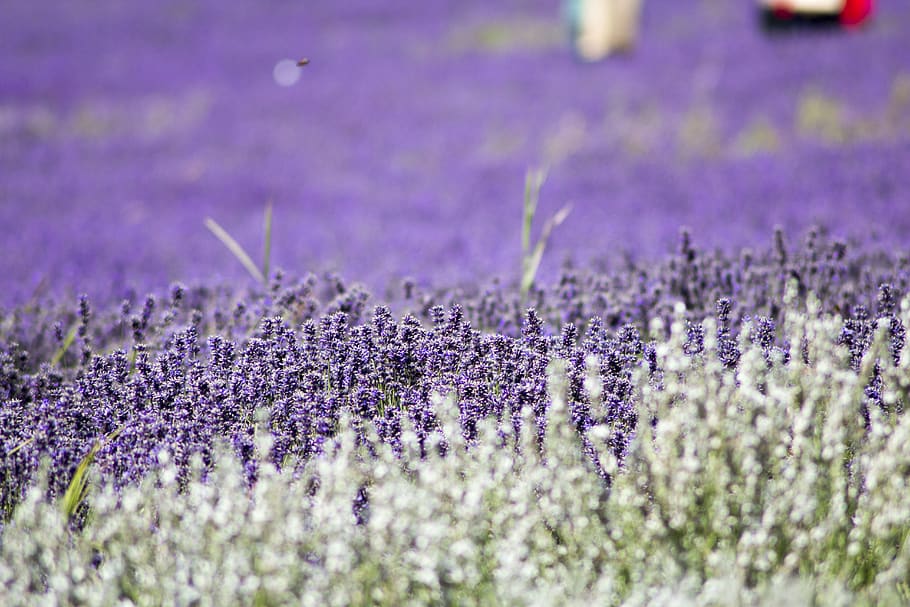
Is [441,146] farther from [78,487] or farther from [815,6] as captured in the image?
[78,487]

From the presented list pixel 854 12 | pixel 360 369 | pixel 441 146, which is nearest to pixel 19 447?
pixel 360 369

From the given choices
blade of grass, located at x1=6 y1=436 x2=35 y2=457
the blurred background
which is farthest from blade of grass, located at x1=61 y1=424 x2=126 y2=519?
the blurred background

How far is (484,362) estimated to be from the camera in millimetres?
2799

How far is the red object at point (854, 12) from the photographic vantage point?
396 inches

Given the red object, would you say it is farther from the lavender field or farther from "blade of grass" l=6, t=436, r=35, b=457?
"blade of grass" l=6, t=436, r=35, b=457

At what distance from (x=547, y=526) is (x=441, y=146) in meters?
6.19

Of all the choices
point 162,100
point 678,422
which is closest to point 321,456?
point 678,422

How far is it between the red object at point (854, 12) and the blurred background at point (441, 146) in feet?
0.96

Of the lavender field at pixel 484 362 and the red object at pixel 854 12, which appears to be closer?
the lavender field at pixel 484 362

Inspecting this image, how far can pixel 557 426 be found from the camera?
240cm

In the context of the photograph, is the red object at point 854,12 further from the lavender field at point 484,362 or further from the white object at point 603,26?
the white object at point 603,26

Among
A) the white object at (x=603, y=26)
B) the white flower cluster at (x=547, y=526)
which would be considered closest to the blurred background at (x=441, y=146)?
the white object at (x=603, y=26)

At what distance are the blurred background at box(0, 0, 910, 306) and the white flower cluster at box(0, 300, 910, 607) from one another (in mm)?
1946

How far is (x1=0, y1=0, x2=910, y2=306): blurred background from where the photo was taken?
5164 millimetres
